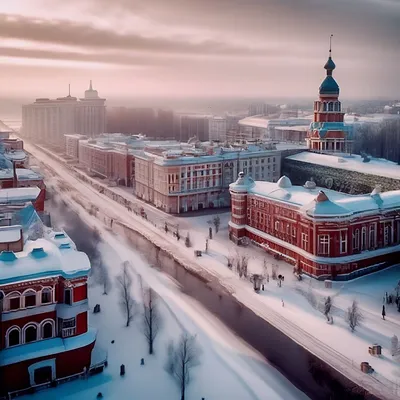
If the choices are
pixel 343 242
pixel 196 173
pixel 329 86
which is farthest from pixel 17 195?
pixel 329 86

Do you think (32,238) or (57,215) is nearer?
(32,238)

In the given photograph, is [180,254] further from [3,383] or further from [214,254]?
[3,383]

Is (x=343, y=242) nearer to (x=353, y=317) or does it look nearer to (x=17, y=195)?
(x=353, y=317)

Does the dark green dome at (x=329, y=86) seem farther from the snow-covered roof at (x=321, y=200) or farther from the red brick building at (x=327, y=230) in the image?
the red brick building at (x=327, y=230)

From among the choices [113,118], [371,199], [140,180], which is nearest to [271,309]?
[371,199]

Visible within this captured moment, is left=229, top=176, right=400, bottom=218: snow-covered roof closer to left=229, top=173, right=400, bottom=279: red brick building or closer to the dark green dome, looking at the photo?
left=229, top=173, right=400, bottom=279: red brick building

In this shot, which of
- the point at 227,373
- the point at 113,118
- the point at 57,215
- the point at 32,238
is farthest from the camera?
the point at 113,118
